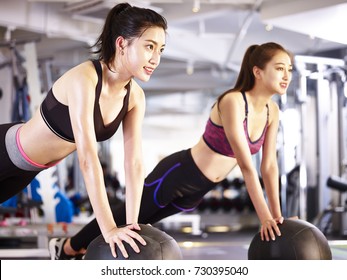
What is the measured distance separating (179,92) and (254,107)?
291 inches

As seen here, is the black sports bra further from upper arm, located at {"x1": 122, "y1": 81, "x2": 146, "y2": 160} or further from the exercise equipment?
the exercise equipment

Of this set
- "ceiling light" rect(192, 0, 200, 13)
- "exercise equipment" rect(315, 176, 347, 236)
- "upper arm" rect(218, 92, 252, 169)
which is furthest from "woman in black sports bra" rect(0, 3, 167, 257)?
"exercise equipment" rect(315, 176, 347, 236)

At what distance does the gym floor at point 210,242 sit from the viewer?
12.8 ft

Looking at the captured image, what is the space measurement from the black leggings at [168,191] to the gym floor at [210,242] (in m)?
0.73

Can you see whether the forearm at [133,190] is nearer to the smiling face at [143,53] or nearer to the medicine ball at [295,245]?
the smiling face at [143,53]

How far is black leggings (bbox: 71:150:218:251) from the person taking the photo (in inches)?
108

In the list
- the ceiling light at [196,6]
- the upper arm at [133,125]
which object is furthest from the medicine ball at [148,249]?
the ceiling light at [196,6]

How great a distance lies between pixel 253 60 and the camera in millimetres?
2699

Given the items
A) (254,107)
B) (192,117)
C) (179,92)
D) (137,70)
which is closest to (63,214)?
(254,107)

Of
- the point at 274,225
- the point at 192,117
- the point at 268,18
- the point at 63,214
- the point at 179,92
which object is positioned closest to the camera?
the point at 274,225

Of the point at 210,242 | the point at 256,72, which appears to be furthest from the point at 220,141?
the point at 210,242

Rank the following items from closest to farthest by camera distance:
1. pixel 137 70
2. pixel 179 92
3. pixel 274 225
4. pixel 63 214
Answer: pixel 137 70 → pixel 274 225 → pixel 63 214 → pixel 179 92

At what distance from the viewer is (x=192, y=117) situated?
12422mm
